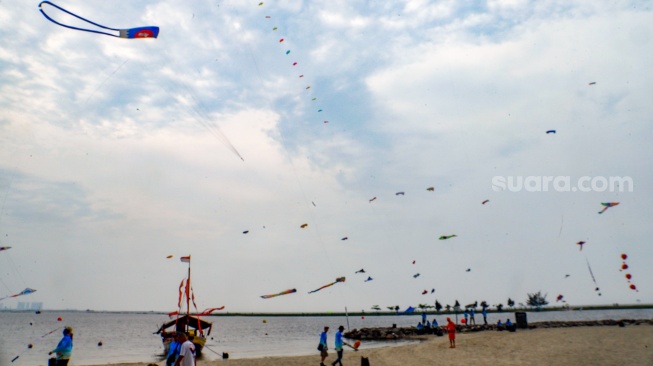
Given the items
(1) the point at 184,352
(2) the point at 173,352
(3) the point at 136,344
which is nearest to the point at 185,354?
(1) the point at 184,352

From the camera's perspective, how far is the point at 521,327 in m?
36.6

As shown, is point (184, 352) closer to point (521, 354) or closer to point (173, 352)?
point (173, 352)

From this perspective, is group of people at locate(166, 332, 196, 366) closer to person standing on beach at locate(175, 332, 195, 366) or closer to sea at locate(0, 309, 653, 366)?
person standing on beach at locate(175, 332, 195, 366)

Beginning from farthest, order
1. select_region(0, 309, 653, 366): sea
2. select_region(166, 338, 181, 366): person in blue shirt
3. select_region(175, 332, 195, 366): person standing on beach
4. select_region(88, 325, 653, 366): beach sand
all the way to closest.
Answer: select_region(0, 309, 653, 366): sea, select_region(88, 325, 653, 366): beach sand, select_region(166, 338, 181, 366): person in blue shirt, select_region(175, 332, 195, 366): person standing on beach

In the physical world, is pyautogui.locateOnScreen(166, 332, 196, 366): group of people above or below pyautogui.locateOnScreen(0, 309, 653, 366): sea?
above

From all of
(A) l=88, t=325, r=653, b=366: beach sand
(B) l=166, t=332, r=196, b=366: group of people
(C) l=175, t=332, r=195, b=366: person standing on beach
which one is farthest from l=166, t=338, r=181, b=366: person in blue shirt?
(A) l=88, t=325, r=653, b=366: beach sand

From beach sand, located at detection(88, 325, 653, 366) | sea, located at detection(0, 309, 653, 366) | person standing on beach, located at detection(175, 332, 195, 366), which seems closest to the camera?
person standing on beach, located at detection(175, 332, 195, 366)

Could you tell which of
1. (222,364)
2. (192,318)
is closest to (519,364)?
(222,364)

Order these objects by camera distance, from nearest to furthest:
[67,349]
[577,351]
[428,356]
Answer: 1. [67,349]
2. [577,351]
3. [428,356]

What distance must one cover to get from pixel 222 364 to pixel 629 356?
59.7 ft

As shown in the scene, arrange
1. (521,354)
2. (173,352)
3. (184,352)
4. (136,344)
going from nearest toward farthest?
(184,352) < (173,352) < (521,354) < (136,344)

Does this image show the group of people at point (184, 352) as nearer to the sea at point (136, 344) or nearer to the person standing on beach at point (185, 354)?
the person standing on beach at point (185, 354)

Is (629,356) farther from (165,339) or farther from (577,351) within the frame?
(165,339)

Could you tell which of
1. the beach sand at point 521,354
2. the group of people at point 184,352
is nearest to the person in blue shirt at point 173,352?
the group of people at point 184,352
